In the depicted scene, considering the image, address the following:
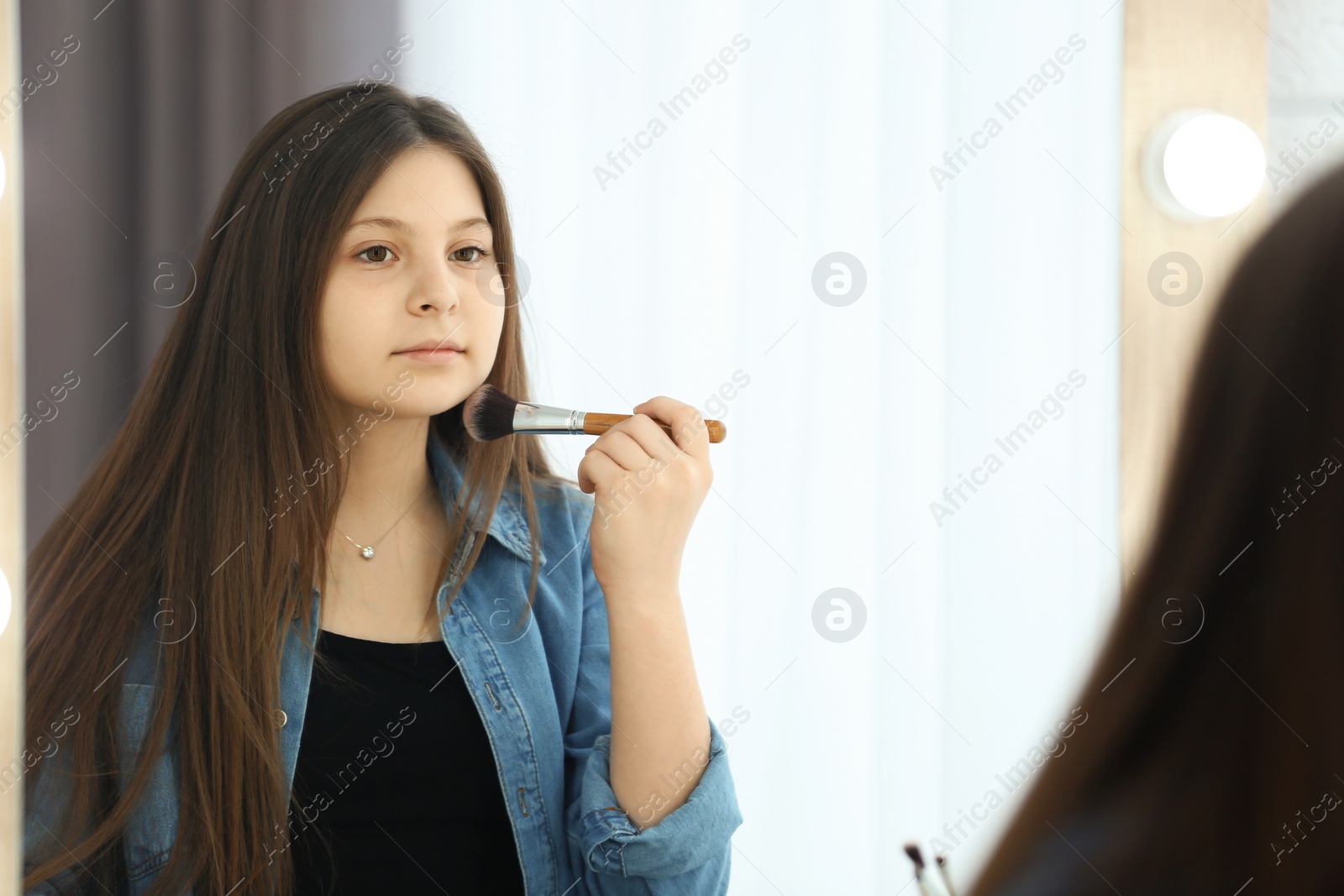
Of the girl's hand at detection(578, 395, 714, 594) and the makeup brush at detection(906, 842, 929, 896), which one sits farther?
the girl's hand at detection(578, 395, 714, 594)

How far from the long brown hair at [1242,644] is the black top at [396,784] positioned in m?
0.55

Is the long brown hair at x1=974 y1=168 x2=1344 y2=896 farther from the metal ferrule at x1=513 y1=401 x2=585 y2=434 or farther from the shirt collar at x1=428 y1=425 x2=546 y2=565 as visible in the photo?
the shirt collar at x1=428 y1=425 x2=546 y2=565

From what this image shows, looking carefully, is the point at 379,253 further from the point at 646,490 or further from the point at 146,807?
the point at 146,807

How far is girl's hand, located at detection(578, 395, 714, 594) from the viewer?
0.76 metres

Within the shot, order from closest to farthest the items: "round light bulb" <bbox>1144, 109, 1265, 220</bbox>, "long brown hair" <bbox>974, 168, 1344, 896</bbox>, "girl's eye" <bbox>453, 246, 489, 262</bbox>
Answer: "long brown hair" <bbox>974, 168, 1344, 896</bbox>, "girl's eye" <bbox>453, 246, 489, 262</bbox>, "round light bulb" <bbox>1144, 109, 1265, 220</bbox>

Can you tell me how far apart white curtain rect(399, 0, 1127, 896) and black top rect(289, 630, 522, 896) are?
0.32 meters

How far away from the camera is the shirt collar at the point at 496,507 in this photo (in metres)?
0.92

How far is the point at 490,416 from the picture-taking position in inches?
31.7

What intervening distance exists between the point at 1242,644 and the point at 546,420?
54 cm

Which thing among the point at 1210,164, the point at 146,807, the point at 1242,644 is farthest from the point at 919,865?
the point at 1210,164

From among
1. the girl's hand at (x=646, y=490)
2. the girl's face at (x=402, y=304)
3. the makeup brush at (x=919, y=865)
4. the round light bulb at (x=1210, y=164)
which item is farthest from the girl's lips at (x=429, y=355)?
the round light bulb at (x=1210, y=164)

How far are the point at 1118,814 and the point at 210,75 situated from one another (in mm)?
1179

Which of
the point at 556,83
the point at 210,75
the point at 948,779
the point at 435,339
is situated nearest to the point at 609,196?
the point at 556,83

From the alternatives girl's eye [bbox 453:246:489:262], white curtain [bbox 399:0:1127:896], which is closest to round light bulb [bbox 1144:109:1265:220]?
white curtain [bbox 399:0:1127:896]
